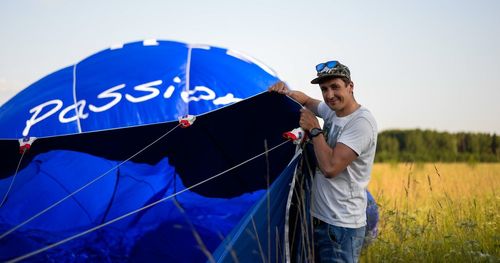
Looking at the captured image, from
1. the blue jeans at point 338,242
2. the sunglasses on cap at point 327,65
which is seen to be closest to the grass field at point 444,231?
the blue jeans at point 338,242

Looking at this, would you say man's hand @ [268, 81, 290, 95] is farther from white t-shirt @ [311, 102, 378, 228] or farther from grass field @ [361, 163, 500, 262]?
grass field @ [361, 163, 500, 262]

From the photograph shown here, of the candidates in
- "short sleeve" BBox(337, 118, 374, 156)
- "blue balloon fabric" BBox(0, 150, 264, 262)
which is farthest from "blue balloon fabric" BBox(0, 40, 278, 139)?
"short sleeve" BBox(337, 118, 374, 156)

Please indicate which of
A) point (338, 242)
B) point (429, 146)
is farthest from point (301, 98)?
point (429, 146)

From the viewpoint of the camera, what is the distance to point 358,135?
8.82 ft

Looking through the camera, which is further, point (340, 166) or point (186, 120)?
point (186, 120)

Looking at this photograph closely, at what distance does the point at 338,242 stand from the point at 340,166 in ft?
1.30

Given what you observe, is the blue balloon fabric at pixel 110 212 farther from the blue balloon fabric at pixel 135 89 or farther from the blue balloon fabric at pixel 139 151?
the blue balloon fabric at pixel 135 89

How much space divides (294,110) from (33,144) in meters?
2.37

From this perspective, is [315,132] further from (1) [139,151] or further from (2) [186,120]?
(1) [139,151]

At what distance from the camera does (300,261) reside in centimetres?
307

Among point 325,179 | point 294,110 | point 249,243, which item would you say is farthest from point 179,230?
point 325,179

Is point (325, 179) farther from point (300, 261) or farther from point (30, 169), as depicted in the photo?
point (30, 169)

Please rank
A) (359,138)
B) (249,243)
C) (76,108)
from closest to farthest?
(359,138), (249,243), (76,108)

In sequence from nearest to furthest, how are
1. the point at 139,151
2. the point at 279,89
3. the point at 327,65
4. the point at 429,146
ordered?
the point at 327,65, the point at 279,89, the point at 139,151, the point at 429,146
